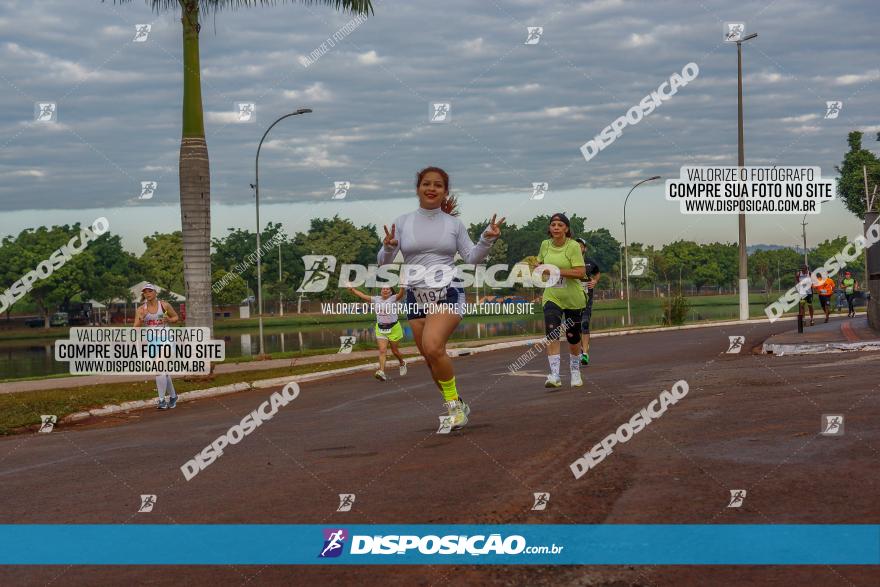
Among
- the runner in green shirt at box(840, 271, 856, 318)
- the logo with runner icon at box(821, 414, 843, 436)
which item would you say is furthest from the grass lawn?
the runner in green shirt at box(840, 271, 856, 318)

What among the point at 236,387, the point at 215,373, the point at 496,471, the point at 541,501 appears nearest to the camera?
the point at 541,501

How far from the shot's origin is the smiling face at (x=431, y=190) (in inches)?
332

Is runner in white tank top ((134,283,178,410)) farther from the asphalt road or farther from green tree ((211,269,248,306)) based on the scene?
green tree ((211,269,248,306))

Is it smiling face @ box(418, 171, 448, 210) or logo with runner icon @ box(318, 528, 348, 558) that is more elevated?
smiling face @ box(418, 171, 448, 210)

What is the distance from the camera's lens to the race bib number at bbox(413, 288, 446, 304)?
27.2ft

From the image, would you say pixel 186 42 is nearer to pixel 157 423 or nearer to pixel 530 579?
pixel 157 423

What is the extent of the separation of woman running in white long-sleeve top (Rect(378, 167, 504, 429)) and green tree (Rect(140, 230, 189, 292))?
326ft

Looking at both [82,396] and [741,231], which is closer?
[82,396]

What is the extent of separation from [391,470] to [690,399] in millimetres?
4307

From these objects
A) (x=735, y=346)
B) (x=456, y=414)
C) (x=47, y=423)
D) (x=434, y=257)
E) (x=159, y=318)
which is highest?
(x=434, y=257)

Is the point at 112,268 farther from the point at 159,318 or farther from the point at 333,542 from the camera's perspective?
the point at 333,542

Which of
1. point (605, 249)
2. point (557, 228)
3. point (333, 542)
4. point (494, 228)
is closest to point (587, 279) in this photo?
point (557, 228)

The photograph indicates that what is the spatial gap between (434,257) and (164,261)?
10253 centimetres

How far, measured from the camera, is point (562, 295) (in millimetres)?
12031
